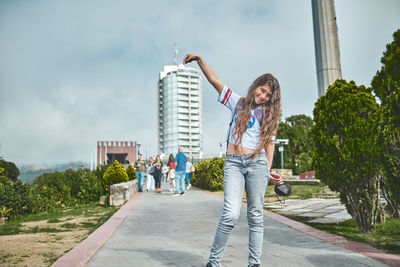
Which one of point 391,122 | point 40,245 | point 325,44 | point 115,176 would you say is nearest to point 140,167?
point 115,176

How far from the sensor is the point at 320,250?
3.58 m

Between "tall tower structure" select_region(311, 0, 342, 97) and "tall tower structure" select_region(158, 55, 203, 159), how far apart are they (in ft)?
361

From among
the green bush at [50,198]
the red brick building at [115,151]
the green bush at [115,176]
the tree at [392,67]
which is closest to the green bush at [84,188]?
the green bush at [50,198]

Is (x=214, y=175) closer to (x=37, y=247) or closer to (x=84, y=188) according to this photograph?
(x=84, y=188)

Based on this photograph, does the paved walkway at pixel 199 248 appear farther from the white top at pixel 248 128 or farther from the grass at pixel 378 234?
the white top at pixel 248 128

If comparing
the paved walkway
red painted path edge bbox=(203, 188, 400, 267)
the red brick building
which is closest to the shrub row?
the paved walkway

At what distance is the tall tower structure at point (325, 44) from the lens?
21.0 ft

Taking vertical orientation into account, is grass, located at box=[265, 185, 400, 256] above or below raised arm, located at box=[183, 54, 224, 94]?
below

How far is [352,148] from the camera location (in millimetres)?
4363

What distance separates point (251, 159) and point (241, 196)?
30 centimetres

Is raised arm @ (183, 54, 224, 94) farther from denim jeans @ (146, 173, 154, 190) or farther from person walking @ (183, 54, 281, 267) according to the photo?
denim jeans @ (146, 173, 154, 190)

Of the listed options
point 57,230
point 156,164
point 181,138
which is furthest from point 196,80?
point 57,230

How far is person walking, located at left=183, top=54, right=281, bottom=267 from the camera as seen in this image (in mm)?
2629

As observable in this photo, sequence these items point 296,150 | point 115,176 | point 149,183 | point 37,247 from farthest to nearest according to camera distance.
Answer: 1. point 296,150
2. point 149,183
3. point 115,176
4. point 37,247
